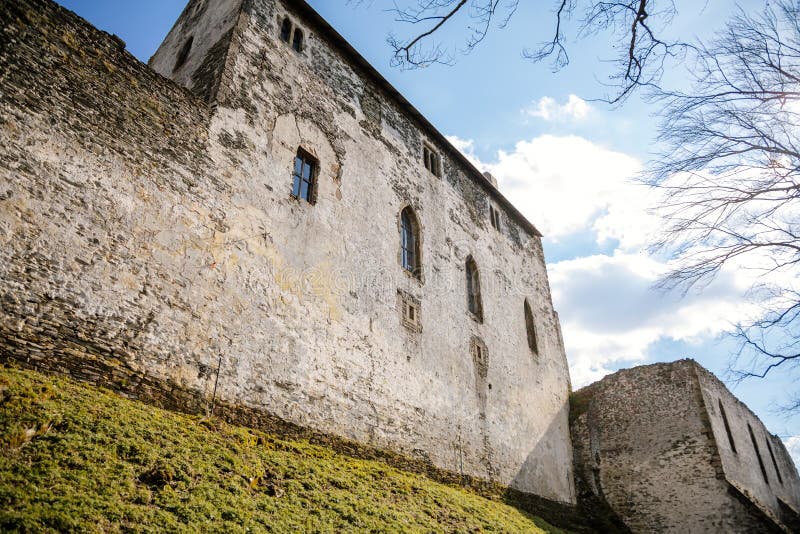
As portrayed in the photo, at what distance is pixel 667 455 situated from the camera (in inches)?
558

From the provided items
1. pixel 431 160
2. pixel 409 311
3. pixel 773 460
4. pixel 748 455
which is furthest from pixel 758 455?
pixel 431 160

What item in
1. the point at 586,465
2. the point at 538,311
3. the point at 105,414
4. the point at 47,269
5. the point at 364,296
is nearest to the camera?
the point at 105,414

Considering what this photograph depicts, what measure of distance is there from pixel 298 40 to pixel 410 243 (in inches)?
207

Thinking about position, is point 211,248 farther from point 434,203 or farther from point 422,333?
point 434,203

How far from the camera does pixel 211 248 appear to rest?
26.3 ft

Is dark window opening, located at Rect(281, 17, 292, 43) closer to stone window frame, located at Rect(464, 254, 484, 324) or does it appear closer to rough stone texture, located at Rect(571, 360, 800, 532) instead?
stone window frame, located at Rect(464, 254, 484, 324)

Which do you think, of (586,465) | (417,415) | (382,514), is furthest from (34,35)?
(586,465)

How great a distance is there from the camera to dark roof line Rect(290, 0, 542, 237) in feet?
39.5

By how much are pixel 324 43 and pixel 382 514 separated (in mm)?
10149

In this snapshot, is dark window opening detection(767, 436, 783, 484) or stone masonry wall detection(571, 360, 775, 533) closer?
stone masonry wall detection(571, 360, 775, 533)

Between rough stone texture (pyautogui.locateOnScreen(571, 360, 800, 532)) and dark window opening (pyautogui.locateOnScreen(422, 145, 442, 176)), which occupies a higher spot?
dark window opening (pyautogui.locateOnScreen(422, 145, 442, 176))

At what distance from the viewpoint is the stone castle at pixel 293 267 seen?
6539 millimetres

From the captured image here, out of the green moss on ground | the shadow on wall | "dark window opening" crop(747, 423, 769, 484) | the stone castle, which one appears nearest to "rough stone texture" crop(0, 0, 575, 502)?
the stone castle

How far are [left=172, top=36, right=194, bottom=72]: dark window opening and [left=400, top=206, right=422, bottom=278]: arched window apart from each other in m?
5.79
